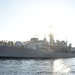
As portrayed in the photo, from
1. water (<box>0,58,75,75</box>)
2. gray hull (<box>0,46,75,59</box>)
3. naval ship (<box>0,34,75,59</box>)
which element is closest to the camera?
water (<box>0,58,75,75</box>)

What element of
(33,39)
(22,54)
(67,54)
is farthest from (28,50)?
(67,54)

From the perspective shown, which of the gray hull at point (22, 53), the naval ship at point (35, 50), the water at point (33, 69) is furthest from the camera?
the naval ship at point (35, 50)

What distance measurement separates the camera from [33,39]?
10419cm

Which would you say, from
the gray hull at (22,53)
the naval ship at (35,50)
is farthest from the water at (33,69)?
the naval ship at (35,50)

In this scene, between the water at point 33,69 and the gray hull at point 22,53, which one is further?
the gray hull at point 22,53

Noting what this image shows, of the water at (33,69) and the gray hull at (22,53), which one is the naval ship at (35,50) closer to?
the gray hull at (22,53)

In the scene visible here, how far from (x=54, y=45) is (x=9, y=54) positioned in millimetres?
42823

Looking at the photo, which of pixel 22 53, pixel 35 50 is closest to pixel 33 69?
pixel 22 53

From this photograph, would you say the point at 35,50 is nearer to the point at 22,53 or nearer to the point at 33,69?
the point at 22,53

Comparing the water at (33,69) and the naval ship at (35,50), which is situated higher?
the naval ship at (35,50)

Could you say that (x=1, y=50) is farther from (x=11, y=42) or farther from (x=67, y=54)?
(x=67, y=54)

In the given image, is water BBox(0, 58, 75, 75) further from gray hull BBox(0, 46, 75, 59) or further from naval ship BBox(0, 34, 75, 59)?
naval ship BBox(0, 34, 75, 59)

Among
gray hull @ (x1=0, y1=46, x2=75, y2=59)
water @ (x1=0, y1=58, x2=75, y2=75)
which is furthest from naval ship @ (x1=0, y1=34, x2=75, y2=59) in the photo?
water @ (x1=0, y1=58, x2=75, y2=75)

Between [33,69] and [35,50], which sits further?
[35,50]
